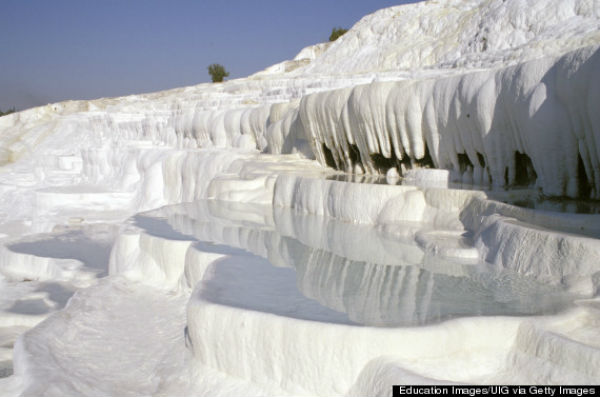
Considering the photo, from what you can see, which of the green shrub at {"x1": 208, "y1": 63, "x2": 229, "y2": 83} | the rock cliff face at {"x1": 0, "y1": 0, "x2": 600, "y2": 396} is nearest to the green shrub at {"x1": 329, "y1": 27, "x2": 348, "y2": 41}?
the green shrub at {"x1": 208, "y1": 63, "x2": 229, "y2": 83}

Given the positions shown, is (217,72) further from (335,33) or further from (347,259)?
(347,259)

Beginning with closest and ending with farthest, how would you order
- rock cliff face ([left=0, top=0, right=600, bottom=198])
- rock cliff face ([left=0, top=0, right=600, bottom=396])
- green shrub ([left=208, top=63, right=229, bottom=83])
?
rock cliff face ([left=0, top=0, right=600, bottom=396]) → rock cliff face ([left=0, top=0, right=600, bottom=198]) → green shrub ([left=208, top=63, right=229, bottom=83])

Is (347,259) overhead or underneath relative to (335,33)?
underneath

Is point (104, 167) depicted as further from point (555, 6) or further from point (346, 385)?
point (555, 6)

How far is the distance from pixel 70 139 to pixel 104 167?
860cm

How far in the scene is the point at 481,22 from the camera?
2223 centimetres

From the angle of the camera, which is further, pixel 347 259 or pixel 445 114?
pixel 445 114

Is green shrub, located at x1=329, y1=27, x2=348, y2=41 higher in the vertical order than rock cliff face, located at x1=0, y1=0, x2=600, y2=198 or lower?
higher

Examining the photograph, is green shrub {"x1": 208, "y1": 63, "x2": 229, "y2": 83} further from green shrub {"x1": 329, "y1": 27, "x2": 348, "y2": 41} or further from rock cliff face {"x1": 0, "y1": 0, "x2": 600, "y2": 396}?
rock cliff face {"x1": 0, "y1": 0, "x2": 600, "y2": 396}

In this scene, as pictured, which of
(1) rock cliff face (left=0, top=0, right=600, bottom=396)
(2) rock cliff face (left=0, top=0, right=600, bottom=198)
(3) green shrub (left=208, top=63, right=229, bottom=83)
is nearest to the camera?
(1) rock cliff face (left=0, top=0, right=600, bottom=396)

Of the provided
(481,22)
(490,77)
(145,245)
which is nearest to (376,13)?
(481,22)

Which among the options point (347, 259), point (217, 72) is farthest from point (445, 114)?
point (217, 72)

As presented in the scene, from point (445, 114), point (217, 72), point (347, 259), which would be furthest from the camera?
point (217, 72)

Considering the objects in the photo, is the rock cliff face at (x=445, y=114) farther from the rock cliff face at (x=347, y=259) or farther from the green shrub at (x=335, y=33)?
the green shrub at (x=335, y=33)
